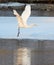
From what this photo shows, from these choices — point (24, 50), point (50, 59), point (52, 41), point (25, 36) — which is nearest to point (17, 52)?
point (24, 50)

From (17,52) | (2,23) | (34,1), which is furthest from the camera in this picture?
(34,1)

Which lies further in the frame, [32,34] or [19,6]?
[19,6]

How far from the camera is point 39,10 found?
27125 mm

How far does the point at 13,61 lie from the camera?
9.48 meters

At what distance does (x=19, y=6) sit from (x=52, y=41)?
15307 mm

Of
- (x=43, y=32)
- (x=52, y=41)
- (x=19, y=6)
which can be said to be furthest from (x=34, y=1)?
(x=52, y=41)

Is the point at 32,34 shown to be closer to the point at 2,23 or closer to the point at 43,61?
the point at 2,23

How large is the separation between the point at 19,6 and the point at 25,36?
45.8ft

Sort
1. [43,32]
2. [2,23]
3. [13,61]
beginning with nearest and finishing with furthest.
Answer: [13,61], [43,32], [2,23]

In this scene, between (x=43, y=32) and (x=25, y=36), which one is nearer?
(x=25, y=36)

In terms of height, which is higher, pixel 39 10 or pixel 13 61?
pixel 13 61

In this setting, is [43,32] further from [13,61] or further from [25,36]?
[13,61]

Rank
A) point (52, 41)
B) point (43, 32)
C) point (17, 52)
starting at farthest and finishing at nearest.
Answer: point (43, 32), point (52, 41), point (17, 52)

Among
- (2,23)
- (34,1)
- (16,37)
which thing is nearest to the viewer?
(16,37)
